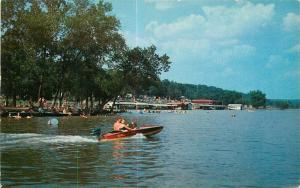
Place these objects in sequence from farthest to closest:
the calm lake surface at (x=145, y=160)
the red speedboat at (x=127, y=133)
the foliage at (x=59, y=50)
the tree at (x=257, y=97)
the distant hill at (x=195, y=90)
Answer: the foliage at (x=59, y=50)
the red speedboat at (x=127, y=133)
the distant hill at (x=195, y=90)
the tree at (x=257, y=97)
the calm lake surface at (x=145, y=160)

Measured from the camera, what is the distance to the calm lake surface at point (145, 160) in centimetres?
916

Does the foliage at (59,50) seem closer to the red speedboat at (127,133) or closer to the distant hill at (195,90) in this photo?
the red speedboat at (127,133)

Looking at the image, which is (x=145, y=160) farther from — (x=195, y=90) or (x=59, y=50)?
(x=59, y=50)

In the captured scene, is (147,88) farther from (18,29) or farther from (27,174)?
(18,29)

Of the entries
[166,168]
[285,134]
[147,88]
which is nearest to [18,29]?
[147,88]

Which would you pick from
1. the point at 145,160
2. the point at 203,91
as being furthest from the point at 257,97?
the point at 145,160

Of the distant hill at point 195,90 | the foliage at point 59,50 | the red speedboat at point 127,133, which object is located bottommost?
the red speedboat at point 127,133

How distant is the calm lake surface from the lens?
916cm

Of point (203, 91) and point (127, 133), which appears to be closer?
point (203, 91)

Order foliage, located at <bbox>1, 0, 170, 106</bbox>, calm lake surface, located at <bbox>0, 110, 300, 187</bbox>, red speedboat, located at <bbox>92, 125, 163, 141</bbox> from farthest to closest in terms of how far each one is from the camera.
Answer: foliage, located at <bbox>1, 0, 170, 106</bbox>
red speedboat, located at <bbox>92, 125, 163, 141</bbox>
calm lake surface, located at <bbox>0, 110, 300, 187</bbox>

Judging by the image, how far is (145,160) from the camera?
37.9 feet

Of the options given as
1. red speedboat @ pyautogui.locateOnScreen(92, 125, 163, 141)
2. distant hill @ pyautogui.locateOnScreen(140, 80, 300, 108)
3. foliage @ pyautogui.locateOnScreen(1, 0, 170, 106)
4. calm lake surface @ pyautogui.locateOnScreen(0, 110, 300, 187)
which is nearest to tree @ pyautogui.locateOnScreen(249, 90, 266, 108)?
distant hill @ pyautogui.locateOnScreen(140, 80, 300, 108)

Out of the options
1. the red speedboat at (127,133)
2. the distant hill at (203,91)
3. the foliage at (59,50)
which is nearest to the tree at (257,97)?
the distant hill at (203,91)

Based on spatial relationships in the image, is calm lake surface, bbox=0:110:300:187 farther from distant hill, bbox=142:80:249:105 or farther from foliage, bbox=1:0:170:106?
foliage, bbox=1:0:170:106
